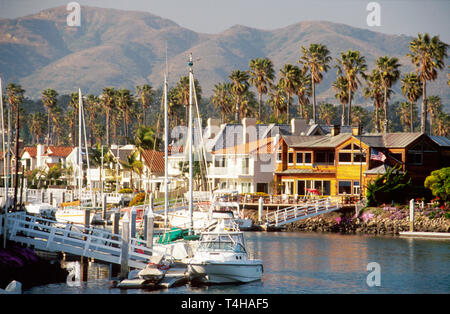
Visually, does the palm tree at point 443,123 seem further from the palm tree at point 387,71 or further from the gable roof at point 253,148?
the gable roof at point 253,148

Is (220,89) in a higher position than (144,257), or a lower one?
higher

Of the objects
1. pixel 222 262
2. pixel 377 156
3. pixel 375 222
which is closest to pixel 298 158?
pixel 377 156

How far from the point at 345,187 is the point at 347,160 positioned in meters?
3.14

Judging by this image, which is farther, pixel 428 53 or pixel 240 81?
pixel 240 81

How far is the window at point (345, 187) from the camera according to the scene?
260 feet

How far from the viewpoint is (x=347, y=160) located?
79.4m

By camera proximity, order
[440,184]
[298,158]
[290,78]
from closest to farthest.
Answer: [440,184], [298,158], [290,78]

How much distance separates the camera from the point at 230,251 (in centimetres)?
3816

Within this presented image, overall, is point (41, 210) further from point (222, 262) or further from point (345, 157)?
point (222, 262)

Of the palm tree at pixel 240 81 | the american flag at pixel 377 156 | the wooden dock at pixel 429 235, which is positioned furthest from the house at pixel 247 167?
the palm tree at pixel 240 81

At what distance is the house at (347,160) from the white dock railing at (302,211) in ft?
16.1
